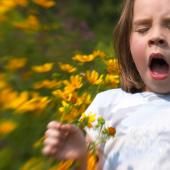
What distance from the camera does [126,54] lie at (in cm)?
175

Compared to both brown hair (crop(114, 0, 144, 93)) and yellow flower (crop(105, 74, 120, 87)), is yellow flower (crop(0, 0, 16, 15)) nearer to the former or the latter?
brown hair (crop(114, 0, 144, 93))

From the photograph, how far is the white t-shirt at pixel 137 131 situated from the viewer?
4.85 ft

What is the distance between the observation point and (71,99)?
1589 mm

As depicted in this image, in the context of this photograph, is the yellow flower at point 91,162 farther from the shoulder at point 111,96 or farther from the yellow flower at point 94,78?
the yellow flower at point 94,78

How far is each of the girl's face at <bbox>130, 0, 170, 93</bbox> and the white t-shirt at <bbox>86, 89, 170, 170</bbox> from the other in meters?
0.05

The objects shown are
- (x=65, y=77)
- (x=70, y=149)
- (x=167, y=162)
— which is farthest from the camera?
(x=65, y=77)

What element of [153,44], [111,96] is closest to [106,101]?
[111,96]

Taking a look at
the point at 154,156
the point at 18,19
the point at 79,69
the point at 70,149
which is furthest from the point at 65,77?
the point at 18,19

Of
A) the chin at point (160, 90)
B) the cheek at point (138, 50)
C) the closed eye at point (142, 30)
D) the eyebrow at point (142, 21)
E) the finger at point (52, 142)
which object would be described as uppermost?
the eyebrow at point (142, 21)

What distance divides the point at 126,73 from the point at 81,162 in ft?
1.53

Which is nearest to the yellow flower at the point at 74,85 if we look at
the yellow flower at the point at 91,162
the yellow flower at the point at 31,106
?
the yellow flower at the point at 91,162

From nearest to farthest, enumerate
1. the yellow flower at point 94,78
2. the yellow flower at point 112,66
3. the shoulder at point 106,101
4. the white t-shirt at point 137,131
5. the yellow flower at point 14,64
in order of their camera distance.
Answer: the yellow flower at point 14,64
the white t-shirt at point 137,131
the shoulder at point 106,101
the yellow flower at point 94,78
the yellow flower at point 112,66

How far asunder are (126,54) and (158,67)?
257 mm

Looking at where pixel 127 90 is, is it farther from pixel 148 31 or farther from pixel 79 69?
pixel 79 69
